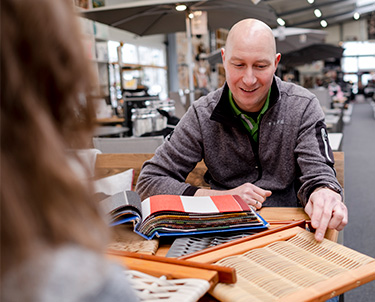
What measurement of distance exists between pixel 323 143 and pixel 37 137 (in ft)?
4.77

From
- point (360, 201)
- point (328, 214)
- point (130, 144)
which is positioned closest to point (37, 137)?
point (328, 214)

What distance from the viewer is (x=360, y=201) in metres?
4.64

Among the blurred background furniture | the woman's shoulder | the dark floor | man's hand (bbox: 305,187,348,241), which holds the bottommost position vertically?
the dark floor

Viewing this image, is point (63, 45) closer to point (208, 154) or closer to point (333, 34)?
point (208, 154)

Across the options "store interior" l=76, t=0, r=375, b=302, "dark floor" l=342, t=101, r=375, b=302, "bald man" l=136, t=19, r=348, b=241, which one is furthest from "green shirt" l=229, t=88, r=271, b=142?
"dark floor" l=342, t=101, r=375, b=302

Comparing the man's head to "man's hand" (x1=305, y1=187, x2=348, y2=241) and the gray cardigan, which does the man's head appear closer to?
the gray cardigan

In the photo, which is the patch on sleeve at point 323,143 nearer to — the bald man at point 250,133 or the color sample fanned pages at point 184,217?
the bald man at point 250,133

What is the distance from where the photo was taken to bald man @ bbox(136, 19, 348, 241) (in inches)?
69.3

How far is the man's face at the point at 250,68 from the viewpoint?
1.76m

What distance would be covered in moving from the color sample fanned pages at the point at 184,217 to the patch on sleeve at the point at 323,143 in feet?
1.69

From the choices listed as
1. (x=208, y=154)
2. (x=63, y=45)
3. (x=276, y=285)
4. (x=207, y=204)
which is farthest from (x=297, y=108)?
(x=63, y=45)

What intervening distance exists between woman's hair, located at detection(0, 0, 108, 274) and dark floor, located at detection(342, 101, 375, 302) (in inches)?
96.2

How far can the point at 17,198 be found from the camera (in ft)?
1.30

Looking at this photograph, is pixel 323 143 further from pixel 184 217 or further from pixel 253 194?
pixel 184 217
